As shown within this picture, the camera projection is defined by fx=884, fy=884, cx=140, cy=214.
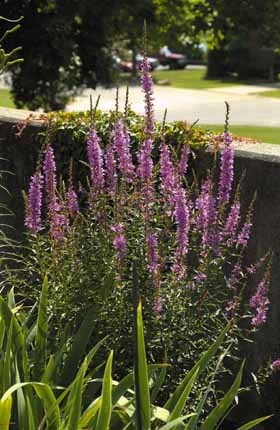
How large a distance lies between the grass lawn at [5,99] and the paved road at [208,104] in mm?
1798

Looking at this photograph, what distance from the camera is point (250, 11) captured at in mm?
11531

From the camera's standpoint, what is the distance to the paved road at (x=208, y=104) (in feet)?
79.7

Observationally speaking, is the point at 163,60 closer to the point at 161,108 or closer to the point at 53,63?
the point at 161,108

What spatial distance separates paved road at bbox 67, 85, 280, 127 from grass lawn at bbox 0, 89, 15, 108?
1.80 m

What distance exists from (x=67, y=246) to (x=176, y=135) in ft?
4.32

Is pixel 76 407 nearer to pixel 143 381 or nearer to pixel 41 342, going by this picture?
pixel 143 381

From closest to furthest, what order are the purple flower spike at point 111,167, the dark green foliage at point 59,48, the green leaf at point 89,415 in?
the green leaf at point 89,415 → the purple flower spike at point 111,167 → the dark green foliage at point 59,48

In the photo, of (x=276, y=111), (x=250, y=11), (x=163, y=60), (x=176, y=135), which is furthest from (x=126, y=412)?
(x=163, y=60)

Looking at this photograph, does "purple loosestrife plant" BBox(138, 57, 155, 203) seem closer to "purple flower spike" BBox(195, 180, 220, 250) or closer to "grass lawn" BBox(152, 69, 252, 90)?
"purple flower spike" BBox(195, 180, 220, 250)

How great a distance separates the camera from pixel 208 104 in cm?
2934

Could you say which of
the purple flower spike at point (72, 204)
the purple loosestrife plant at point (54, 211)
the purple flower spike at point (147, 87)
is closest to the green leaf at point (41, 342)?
the purple loosestrife plant at point (54, 211)

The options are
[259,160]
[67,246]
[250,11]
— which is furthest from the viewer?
[250,11]

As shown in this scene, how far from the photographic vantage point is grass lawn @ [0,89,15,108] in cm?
2527

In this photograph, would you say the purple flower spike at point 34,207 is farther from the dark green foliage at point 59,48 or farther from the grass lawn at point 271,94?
the grass lawn at point 271,94
